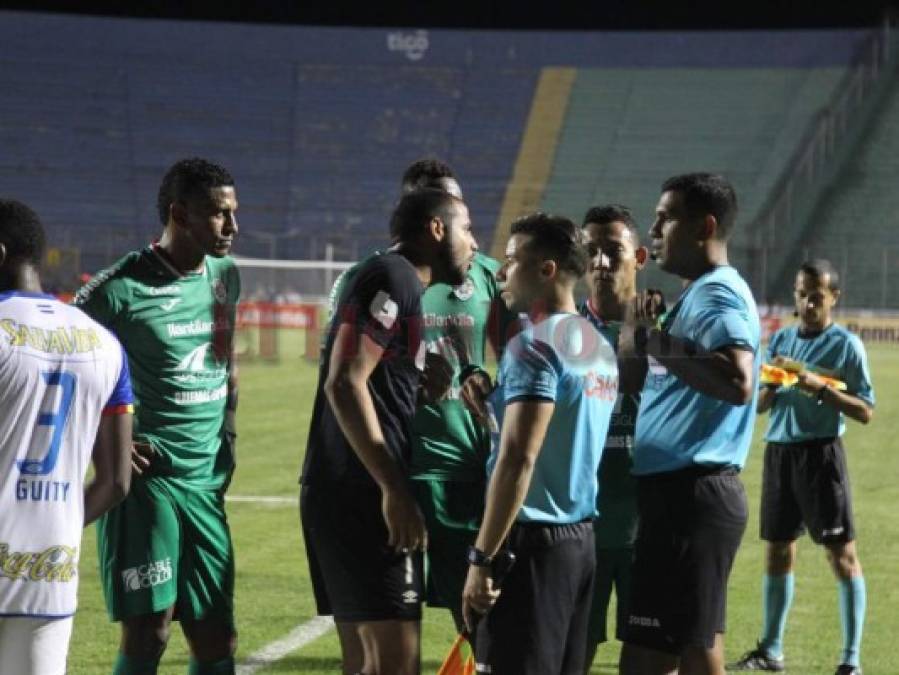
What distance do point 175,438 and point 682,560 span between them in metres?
1.97

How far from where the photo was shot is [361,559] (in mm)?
4676

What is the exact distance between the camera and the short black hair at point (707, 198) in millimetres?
5016

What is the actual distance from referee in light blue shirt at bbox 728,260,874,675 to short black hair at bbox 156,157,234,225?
308 cm

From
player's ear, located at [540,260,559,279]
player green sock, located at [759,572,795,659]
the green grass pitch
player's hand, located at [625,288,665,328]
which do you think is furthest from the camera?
the green grass pitch

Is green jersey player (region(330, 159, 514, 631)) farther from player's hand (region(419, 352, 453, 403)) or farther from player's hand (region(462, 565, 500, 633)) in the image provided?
player's hand (region(462, 565, 500, 633))

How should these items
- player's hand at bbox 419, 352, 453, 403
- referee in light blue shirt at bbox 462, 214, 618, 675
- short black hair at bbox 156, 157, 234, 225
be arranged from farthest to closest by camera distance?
short black hair at bbox 156, 157, 234, 225
player's hand at bbox 419, 352, 453, 403
referee in light blue shirt at bbox 462, 214, 618, 675

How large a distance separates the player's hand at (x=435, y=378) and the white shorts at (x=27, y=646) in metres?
1.81

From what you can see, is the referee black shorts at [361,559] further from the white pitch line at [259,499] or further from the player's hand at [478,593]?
the white pitch line at [259,499]

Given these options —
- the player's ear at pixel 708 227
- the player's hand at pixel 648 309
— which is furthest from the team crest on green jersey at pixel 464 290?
the player's ear at pixel 708 227

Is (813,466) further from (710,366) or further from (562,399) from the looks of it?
(562,399)

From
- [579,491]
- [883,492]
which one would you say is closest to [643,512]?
[579,491]

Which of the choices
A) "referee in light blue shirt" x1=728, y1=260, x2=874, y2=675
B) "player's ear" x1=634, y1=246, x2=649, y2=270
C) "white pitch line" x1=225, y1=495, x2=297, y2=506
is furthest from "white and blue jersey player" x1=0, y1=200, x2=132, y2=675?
"white pitch line" x1=225, y1=495, x2=297, y2=506

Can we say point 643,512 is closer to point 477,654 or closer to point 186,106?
point 477,654

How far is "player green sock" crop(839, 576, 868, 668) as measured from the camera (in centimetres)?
696
